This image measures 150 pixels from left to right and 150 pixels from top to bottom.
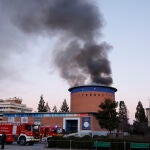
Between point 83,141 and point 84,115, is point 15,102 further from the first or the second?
point 83,141

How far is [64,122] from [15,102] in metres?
115

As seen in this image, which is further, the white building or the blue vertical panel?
the white building

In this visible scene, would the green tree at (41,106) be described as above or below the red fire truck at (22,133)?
above

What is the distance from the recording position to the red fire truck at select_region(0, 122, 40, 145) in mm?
34125

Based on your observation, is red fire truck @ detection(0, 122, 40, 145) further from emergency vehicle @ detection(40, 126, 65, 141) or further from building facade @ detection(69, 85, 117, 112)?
building facade @ detection(69, 85, 117, 112)

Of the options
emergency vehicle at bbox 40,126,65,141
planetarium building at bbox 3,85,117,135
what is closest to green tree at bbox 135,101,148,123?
planetarium building at bbox 3,85,117,135

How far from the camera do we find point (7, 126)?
3578cm

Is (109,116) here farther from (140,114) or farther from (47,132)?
(140,114)

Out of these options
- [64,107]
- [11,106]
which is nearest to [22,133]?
[64,107]

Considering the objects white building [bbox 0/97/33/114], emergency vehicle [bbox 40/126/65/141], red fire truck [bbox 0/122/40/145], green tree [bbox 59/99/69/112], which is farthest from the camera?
white building [bbox 0/97/33/114]

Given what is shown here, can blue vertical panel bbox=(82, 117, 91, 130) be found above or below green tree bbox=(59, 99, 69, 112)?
below

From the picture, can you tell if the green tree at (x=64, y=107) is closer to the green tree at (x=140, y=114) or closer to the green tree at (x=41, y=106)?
the green tree at (x=41, y=106)

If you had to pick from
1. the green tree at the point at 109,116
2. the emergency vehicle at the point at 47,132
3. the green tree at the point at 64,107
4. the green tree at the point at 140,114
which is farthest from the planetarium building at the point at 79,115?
the green tree at the point at 64,107

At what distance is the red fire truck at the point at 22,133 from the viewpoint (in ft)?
112
